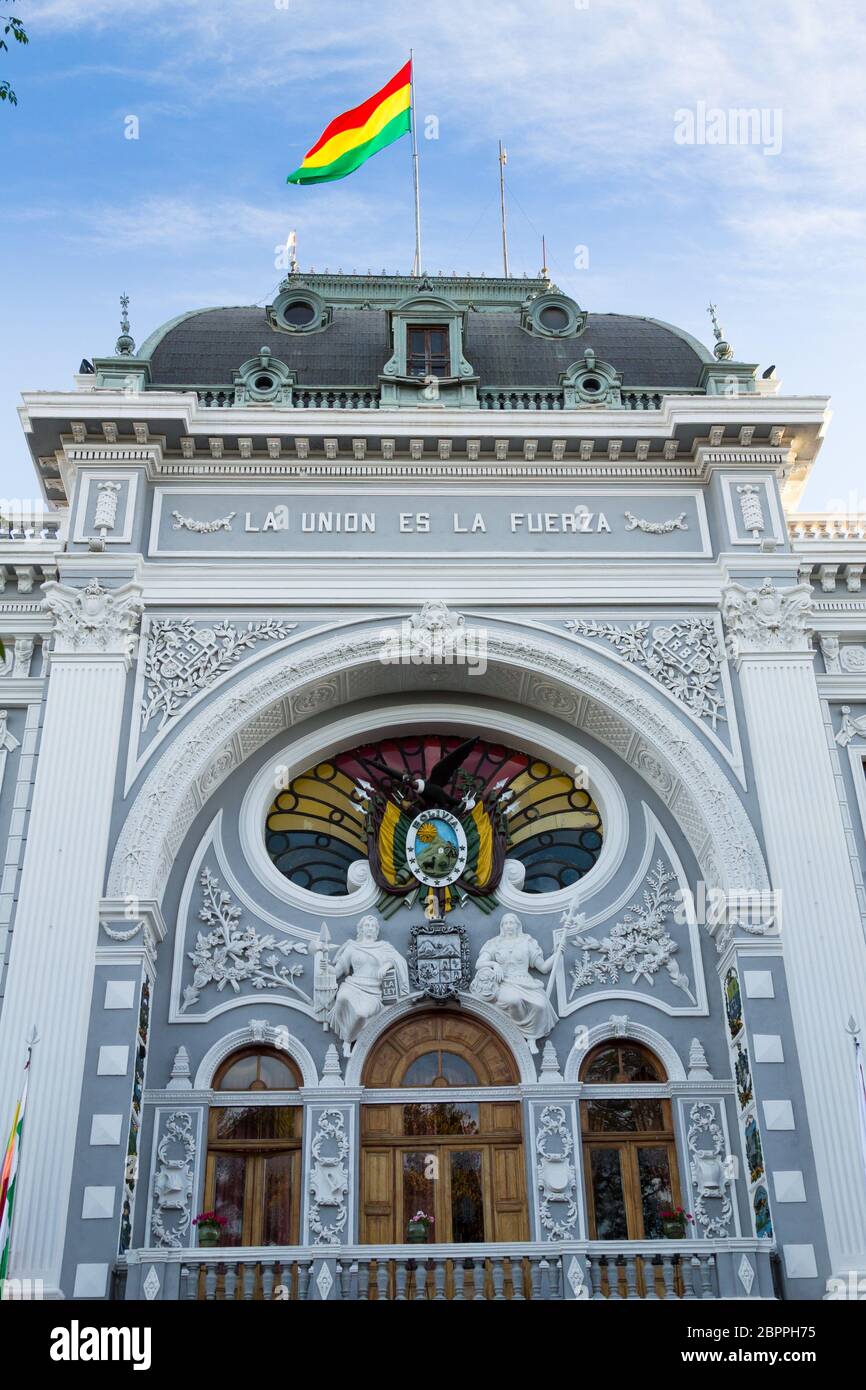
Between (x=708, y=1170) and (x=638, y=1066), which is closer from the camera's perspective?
(x=708, y=1170)

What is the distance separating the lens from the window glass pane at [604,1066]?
2055cm

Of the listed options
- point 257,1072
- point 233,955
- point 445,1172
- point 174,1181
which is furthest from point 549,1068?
point 174,1181

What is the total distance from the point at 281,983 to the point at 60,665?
18.0 feet

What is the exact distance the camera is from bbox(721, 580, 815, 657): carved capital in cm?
2222

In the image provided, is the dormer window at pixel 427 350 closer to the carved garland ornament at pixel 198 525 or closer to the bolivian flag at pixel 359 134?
the bolivian flag at pixel 359 134

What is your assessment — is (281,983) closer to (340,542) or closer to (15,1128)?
(15,1128)

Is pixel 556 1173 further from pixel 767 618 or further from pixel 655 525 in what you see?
pixel 655 525

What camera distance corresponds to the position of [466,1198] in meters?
19.7

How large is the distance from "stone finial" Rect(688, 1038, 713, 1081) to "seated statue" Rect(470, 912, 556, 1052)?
6.20 ft

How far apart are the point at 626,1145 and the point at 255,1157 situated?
4882 millimetres

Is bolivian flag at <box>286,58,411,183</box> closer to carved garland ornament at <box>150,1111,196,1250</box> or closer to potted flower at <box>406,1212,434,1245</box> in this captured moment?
carved garland ornament at <box>150,1111,196,1250</box>

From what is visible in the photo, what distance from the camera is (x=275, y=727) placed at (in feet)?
73.8

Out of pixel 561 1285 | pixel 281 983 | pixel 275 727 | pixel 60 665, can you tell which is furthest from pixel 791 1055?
pixel 60 665

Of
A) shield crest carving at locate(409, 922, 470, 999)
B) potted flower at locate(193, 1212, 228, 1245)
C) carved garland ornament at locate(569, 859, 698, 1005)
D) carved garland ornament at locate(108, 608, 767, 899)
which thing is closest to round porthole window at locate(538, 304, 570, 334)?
carved garland ornament at locate(108, 608, 767, 899)
